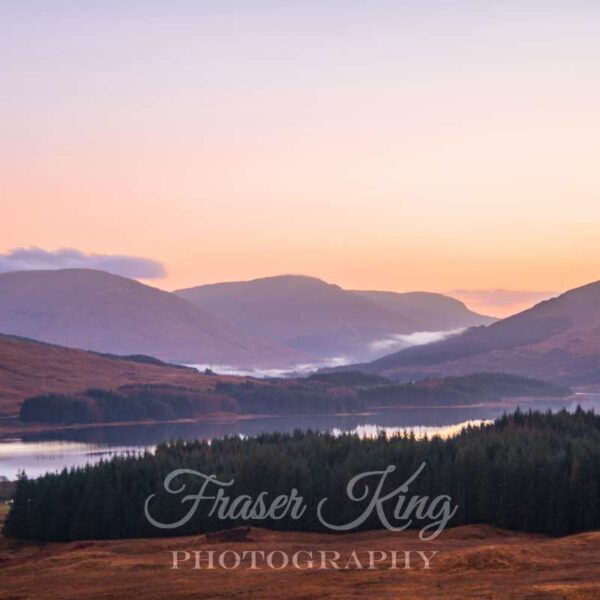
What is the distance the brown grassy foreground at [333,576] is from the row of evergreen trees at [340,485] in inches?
364

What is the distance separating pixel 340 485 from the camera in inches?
3757

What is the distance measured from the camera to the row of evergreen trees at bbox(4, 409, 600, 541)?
8756 cm

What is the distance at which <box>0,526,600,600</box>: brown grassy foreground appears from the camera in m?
54.1

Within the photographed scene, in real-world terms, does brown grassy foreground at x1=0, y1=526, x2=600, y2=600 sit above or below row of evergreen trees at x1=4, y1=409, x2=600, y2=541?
below

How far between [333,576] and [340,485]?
3577 cm

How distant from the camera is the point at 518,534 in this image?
277 ft

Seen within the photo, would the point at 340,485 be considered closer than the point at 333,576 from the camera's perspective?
No

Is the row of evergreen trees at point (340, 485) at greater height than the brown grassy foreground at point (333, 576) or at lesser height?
greater

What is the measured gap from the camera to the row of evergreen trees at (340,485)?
8756cm

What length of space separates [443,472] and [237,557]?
2948cm

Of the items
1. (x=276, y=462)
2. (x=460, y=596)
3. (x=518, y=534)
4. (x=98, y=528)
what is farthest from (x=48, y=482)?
(x=460, y=596)

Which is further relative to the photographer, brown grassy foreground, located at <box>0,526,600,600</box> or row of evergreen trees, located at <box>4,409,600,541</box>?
row of evergreen trees, located at <box>4,409,600,541</box>

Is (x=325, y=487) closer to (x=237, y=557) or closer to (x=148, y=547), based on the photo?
(x=148, y=547)

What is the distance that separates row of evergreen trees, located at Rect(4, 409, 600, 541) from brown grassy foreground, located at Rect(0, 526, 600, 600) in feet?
30.3
